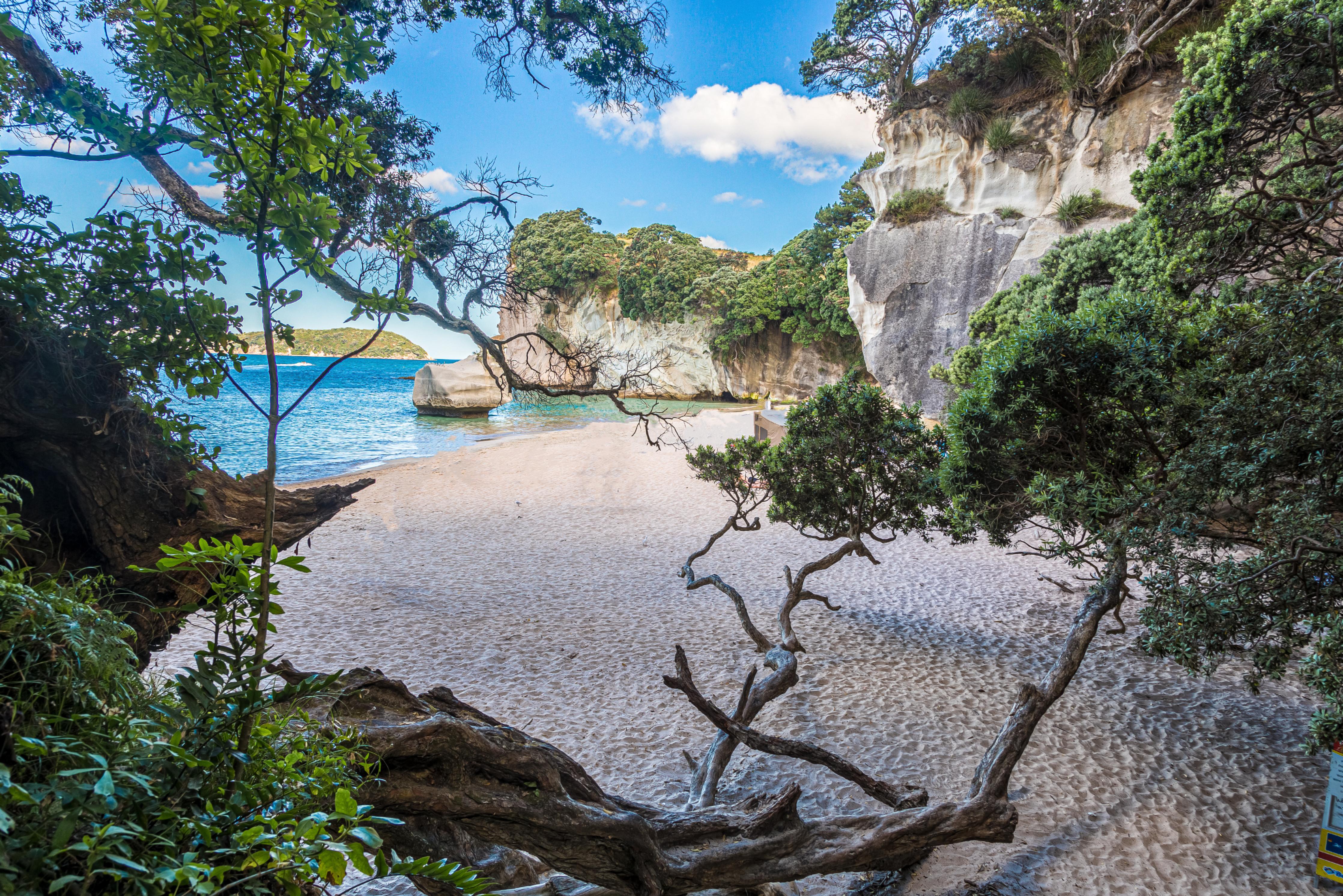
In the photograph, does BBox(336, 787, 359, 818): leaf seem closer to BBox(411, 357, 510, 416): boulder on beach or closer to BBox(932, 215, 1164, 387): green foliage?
BBox(932, 215, 1164, 387): green foliage

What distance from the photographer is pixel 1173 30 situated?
1458 cm

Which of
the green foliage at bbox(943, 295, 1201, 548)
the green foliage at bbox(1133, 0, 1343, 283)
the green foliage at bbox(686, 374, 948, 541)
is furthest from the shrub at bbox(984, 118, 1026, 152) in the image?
the green foliage at bbox(943, 295, 1201, 548)

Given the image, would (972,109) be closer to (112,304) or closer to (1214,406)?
(1214,406)

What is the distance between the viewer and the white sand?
12.2ft

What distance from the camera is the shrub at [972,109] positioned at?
19344 millimetres

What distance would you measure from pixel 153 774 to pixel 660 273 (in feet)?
139

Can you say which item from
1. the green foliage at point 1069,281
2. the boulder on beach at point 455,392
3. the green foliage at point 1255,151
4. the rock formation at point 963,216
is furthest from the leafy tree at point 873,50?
the boulder on beach at point 455,392

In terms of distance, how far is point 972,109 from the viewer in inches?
765

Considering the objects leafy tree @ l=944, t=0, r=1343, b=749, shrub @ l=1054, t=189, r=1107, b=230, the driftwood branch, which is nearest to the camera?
leafy tree @ l=944, t=0, r=1343, b=749

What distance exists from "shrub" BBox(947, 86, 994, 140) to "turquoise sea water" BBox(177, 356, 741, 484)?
1580cm

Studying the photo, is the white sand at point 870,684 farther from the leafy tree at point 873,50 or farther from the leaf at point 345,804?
the leafy tree at point 873,50

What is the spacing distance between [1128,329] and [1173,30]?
54.0 ft

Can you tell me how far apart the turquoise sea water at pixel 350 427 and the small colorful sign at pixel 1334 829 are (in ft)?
18.9

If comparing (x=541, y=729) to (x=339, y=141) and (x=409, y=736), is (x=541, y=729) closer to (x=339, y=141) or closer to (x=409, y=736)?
(x=409, y=736)
